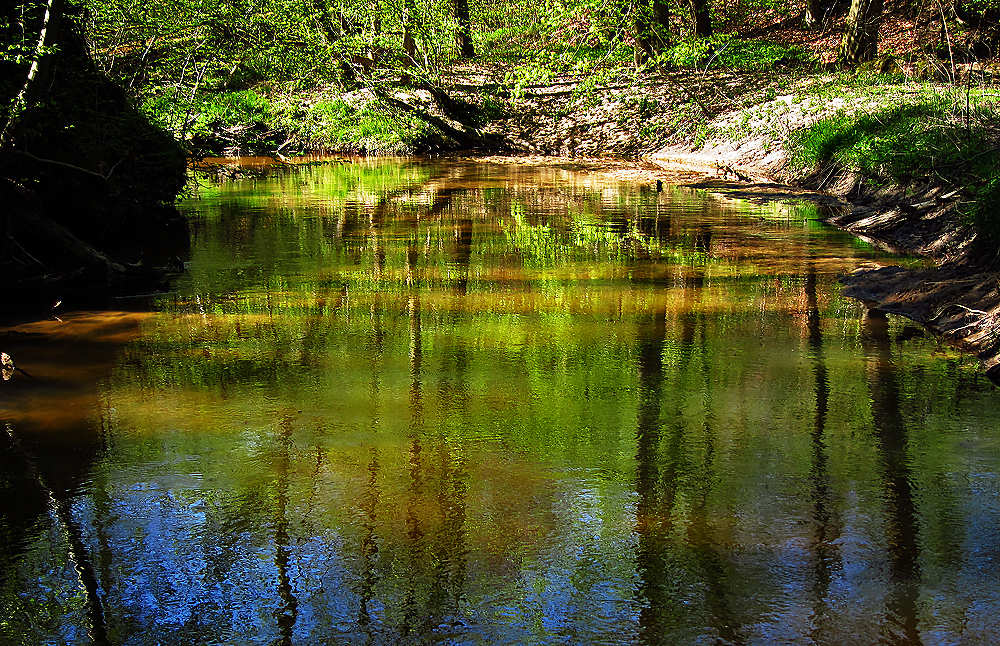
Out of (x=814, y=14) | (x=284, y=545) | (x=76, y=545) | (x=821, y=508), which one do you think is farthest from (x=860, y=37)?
(x=76, y=545)

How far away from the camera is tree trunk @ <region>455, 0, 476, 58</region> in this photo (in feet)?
91.2

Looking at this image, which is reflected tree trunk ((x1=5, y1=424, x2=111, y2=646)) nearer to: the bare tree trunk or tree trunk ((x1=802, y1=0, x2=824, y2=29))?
the bare tree trunk

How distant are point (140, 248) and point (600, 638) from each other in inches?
438

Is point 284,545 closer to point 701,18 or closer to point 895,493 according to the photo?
point 895,493

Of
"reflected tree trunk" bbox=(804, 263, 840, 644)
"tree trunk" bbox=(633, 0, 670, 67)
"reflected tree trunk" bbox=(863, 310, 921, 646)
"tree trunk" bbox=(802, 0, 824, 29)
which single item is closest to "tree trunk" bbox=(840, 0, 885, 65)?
"tree trunk" bbox=(633, 0, 670, 67)

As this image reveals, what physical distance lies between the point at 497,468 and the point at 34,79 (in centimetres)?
687

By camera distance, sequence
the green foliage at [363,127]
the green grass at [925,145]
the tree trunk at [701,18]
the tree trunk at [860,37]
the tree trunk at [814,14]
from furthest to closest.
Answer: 1. the tree trunk at [814,14]
2. the tree trunk at [701,18]
3. the green foliage at [363,127]
4. the tree trunk at [860,37]
5. the green grass at [925,145]

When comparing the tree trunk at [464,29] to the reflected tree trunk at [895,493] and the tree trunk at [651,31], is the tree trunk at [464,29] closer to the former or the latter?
the tree trunk at [651,31]

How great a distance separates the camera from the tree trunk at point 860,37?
987 inches

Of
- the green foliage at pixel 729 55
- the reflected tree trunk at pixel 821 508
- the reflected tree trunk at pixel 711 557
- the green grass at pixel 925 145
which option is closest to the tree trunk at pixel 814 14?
the green foliage at pixel 729 55

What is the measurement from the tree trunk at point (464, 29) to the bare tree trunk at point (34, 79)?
19.3m

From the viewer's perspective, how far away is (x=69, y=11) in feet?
34.8

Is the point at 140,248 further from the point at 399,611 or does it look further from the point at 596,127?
the point at 596,127

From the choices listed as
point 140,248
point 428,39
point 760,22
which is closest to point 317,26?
point 428,39
